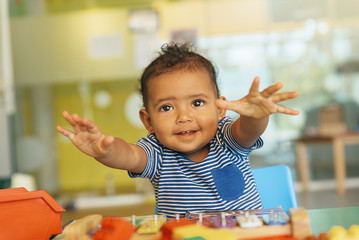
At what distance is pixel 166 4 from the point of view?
4.54 meters

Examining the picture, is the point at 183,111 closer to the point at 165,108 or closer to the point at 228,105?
the point at 165,108

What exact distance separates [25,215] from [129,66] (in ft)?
12.5

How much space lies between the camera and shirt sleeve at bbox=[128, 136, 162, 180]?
1.12 metres

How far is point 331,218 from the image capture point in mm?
829

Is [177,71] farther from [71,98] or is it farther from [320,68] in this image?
[320,68]

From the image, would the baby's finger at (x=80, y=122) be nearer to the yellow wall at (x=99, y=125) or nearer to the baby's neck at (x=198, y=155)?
the baby's neck at (x=198, y=155)

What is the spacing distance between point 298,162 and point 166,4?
217 centimetres

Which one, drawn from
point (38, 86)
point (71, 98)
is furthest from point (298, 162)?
point (38, 86)

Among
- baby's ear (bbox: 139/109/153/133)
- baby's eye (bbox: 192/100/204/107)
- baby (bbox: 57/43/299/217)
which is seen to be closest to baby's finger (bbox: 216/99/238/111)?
baby (bbox: 57/43/299/217)

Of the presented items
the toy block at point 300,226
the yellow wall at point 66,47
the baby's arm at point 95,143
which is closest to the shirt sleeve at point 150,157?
the baby's arm at point 95,143

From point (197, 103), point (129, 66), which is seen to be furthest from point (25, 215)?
point (129, 66)

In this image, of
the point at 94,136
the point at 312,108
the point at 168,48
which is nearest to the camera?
the point at 94,136

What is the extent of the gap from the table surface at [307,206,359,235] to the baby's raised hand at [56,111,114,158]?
1.31 feet

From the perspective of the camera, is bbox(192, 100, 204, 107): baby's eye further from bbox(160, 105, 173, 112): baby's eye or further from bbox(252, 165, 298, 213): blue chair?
bbox(252, 165, 298, 213): blue chair
